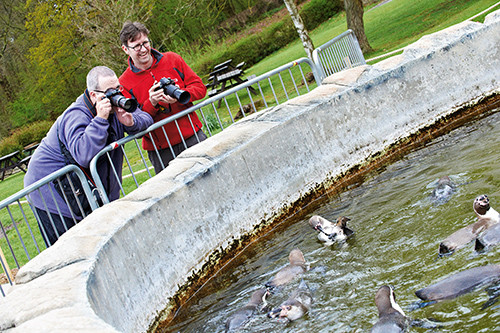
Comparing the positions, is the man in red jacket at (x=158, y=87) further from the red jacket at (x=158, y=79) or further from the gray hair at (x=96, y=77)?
the gray hair at (x=96, y=77)

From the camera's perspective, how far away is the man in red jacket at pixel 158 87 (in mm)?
6879

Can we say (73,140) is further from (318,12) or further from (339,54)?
(318,12)

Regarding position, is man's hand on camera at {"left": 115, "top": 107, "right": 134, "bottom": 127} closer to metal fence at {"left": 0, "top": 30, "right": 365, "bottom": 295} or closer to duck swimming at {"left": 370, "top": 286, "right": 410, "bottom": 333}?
metal fence at {"left": 0, "top": 30, "right": 365, "bottom": 295}

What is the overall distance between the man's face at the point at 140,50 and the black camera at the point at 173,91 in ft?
1.87

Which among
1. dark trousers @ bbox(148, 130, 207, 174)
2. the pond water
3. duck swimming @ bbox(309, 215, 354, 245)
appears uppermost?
dark trousers @ bbox(148, 130, 207, 174)

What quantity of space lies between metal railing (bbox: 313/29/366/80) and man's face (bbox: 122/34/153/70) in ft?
11.0

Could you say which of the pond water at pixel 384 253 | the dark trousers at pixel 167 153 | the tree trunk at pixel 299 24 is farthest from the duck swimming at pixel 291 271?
the tree trunk at pixel 299 24

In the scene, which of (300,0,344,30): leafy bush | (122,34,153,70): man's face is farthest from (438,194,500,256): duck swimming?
(300,0,344,30): leafy bush

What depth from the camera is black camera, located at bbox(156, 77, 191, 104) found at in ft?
21.5

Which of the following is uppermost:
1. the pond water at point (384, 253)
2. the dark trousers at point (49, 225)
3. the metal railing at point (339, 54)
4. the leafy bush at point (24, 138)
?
the leafy bush at point (24, 138)

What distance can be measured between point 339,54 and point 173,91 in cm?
487

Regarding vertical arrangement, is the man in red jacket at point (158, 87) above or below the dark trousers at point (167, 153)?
above

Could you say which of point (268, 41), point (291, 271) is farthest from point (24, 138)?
point (291, 271)

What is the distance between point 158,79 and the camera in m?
7.21
